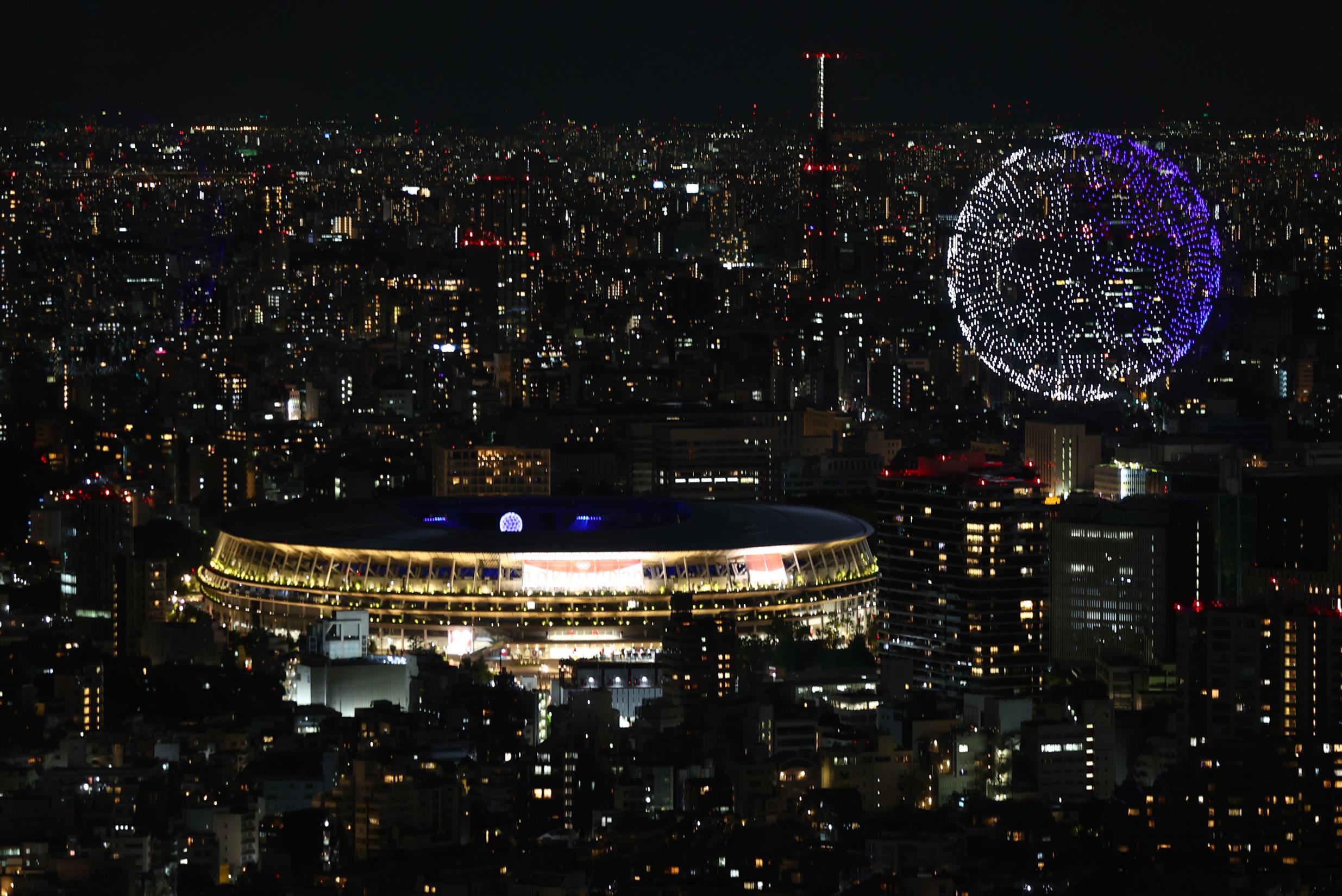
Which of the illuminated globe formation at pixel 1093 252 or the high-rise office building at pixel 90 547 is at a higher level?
the illuminated globe formation at pixel 1093 252

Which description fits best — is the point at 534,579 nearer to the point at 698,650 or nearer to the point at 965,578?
the point at 698,650

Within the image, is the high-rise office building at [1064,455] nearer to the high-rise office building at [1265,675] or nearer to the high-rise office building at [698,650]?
the high-rise office building at [698,650]

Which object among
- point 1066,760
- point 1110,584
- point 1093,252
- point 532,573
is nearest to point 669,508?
point 532,573

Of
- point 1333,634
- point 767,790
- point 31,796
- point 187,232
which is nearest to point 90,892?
point 31,796

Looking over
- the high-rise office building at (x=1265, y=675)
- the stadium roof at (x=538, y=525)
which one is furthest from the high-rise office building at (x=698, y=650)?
the high-rise office building at (x=1265, y=675)

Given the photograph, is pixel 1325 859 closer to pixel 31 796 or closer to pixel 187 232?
pixel 31 796

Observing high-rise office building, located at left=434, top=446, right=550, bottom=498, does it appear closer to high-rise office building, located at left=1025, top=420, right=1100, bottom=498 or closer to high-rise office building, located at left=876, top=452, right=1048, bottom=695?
high-rise office building, located at left=1025, top=420, right=1100, bottom=498
